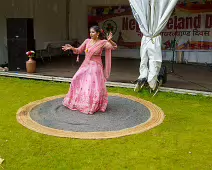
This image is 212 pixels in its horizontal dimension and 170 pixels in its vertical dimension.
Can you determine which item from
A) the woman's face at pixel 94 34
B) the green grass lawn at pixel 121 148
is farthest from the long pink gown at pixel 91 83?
the green grass lawn at pixel 121 148

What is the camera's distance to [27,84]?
775 centimetres

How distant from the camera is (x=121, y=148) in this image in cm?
399

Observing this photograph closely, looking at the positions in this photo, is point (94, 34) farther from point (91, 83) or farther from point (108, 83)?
point (108, 83)

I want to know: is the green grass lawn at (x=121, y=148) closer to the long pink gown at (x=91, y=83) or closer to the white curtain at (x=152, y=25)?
the long pink gown at (x=91, y=83)

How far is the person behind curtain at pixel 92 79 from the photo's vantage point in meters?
5.27

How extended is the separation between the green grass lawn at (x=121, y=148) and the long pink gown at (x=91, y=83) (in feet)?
3.63

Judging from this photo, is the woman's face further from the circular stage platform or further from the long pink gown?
the circular stage platform

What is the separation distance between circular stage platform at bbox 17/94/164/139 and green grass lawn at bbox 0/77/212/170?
0.51 ft

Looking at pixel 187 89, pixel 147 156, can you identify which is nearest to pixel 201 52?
pixel 187 89

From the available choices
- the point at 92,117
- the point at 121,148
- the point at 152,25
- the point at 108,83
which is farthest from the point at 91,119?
the point at 152,25

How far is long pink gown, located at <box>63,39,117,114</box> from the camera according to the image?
529cm

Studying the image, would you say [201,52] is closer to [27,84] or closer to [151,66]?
[151,66]

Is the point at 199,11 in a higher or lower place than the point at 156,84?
higher

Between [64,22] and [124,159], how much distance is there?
1027 cm
